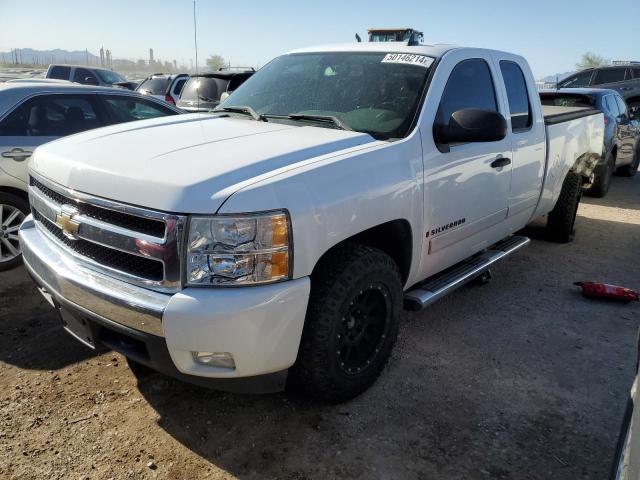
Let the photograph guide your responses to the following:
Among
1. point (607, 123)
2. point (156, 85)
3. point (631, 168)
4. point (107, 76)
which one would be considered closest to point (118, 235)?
point (607, 123)

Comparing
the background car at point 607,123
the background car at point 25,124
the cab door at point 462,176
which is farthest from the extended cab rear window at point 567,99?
the background car at point 25,124

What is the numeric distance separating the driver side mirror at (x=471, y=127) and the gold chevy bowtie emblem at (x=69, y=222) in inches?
79.1

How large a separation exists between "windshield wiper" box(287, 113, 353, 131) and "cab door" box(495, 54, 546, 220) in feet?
4.88

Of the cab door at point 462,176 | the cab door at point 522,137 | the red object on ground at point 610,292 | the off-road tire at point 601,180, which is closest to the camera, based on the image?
the cab door at point 462,176

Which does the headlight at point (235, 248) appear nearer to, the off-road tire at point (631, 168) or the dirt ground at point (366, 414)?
the dirt ground at point (366, 414)

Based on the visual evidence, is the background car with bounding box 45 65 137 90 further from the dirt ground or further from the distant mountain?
the distant mountain

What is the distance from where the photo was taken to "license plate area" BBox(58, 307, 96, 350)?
2.48 metres

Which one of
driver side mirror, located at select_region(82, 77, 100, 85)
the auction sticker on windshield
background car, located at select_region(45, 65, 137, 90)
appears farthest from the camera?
background car, located at select_region(45, 65, 137, 90)

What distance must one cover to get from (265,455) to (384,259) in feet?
3.73

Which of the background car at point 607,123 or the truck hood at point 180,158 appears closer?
the truck hood at point 180,158

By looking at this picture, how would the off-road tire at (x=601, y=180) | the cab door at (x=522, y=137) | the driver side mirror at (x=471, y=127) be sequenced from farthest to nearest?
the off-road tire at (x=601, y=180)
the cab door at (x=522, y=137)
the driver side mirror at (x=471, y=127)

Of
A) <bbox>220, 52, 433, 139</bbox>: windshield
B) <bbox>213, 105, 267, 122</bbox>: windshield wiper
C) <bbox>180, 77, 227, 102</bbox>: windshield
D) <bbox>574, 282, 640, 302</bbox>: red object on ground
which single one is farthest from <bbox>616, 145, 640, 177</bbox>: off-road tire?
<bbox>213, 105, 267, 122</bbox>: windshield wiper

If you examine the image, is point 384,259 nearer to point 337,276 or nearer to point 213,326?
point 337,276

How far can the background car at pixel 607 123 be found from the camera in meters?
8.65
